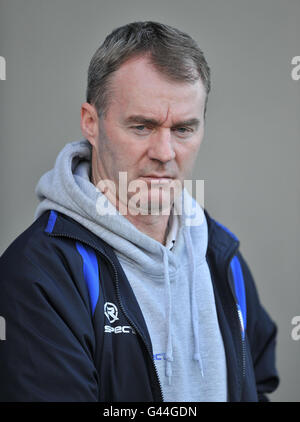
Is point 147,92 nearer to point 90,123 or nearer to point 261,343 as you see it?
point 90,123

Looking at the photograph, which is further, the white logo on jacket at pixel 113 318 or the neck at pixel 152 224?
the neck at pixel 152 224

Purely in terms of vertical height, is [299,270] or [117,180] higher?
[117,180]

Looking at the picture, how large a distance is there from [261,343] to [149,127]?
796mm

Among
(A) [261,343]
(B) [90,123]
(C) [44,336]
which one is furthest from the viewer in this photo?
(A) [261,343]

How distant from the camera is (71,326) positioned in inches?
49.4

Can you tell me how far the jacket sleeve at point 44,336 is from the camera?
47.3 inches

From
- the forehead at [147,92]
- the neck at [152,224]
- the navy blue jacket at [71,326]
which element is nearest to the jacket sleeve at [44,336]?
the navy blue jacket at [71,326]

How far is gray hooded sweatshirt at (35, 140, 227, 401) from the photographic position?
1.42 meters

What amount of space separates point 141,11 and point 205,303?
1235 mm

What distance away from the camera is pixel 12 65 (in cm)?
220

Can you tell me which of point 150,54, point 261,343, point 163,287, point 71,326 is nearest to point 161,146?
point 150,54

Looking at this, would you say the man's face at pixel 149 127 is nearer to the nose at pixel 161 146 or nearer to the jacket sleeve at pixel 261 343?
the nose at pixel 161 146

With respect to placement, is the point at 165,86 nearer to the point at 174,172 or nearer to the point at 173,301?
the point at 174,172

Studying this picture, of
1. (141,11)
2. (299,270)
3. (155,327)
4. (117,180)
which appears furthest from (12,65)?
(299,270)
